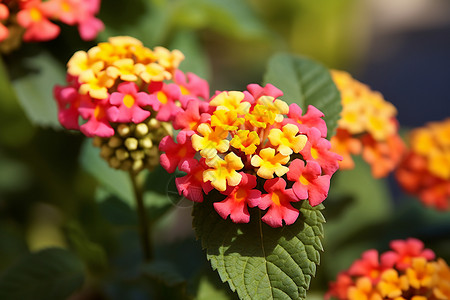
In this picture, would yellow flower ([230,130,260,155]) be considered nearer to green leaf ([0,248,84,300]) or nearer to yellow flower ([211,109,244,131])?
yellow flower ([211,109,244,131])

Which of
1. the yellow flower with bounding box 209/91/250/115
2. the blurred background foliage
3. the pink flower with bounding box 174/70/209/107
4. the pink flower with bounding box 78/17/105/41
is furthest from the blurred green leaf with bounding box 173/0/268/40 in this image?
the yellow flower with bounding box 209/91/250/115

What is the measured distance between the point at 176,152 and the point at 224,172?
64 mm

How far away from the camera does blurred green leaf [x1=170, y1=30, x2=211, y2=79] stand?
992 mm

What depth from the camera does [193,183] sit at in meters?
0.54

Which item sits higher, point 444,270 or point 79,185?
point 444,270

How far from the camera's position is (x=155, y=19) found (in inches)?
37.3

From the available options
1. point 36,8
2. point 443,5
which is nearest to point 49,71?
point 36,8

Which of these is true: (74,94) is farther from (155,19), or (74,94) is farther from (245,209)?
(155,19)

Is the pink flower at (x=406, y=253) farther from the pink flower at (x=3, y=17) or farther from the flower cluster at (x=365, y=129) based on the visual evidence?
the pink flower at (x=3, y=17)

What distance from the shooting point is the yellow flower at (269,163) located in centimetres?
51

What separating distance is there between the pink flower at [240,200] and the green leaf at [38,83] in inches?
14.5

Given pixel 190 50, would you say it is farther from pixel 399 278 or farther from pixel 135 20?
pixel 399 278

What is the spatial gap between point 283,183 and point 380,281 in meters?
0.19

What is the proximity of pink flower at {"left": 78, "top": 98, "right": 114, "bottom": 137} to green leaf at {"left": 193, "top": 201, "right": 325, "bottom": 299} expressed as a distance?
5.0 inches
